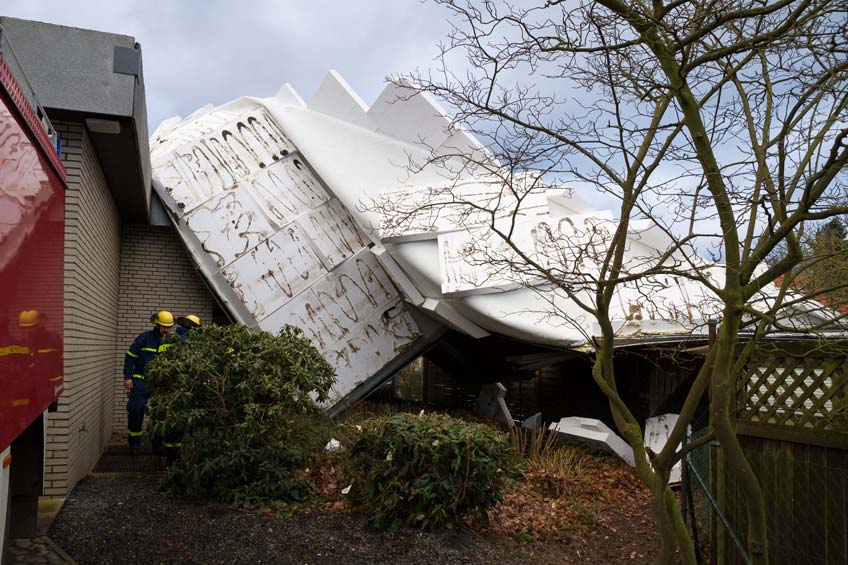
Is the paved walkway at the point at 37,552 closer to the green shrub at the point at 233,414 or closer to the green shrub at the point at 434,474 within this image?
the green shrub at the point at 233,414

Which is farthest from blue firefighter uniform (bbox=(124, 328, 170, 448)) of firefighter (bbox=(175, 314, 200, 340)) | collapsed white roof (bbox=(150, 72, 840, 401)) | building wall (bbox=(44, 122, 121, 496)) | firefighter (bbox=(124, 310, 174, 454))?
collapsed white roof (bbox=(150, 72, 840, 401))

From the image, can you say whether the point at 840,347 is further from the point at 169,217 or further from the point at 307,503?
the point at 169,217

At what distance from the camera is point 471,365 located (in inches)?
596

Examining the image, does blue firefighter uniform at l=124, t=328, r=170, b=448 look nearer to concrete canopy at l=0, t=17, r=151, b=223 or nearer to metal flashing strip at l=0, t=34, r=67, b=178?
concrete canopy at l=0, t=17, r=151, b=223

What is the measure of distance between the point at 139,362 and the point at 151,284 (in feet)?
11.0

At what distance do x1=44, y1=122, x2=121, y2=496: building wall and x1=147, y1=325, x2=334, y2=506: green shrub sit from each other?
2.62 feet

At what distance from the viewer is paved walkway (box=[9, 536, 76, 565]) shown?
487 centimetres

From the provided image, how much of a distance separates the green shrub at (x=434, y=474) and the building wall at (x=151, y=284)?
6.50 metres

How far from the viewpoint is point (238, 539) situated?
589 cm

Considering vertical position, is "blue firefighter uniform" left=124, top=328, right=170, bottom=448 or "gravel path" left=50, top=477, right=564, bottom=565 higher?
"blue firefighter uniform" left=124, top=328, right=170, bottom=448

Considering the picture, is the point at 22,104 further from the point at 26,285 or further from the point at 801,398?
the point at 801,398

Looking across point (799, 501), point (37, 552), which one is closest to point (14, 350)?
point (37, 552)

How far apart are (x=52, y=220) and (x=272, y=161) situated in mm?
8277

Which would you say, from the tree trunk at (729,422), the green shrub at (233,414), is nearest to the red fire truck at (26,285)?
the green shrub at (233,414)
